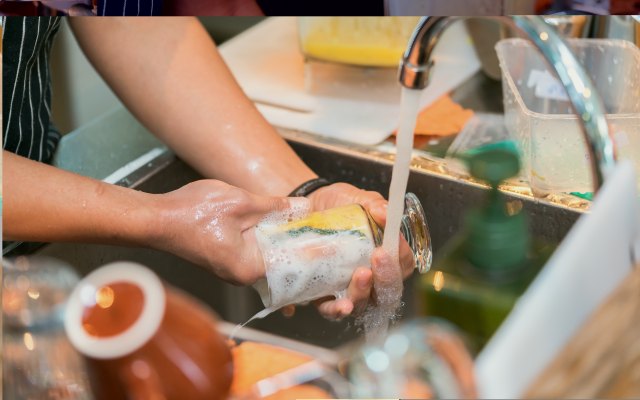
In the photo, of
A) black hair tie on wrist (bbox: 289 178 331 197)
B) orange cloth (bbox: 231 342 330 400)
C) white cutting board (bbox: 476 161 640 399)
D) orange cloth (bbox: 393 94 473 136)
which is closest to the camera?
white cutting board (bbox: 476 161 640 399)

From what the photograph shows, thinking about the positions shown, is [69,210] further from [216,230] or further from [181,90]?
[181,90]

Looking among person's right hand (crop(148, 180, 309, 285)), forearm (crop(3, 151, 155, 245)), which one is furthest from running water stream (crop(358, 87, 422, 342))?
forearm (crop(3, 151, 155, 245))

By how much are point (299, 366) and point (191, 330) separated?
138 mm

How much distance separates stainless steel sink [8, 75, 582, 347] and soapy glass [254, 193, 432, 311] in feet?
0.09

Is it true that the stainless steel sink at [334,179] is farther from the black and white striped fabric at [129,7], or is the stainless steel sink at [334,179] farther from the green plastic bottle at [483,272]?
the black and white striped fabric at [129,7]

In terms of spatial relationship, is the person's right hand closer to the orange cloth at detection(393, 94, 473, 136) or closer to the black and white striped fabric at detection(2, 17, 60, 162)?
the black and white striped fabric at detection(2, 17, 60, 162)

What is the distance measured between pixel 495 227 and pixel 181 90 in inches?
19.0

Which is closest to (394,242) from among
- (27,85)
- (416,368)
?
(416,368)

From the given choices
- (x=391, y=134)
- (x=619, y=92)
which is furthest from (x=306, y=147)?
(x=619, y=92)

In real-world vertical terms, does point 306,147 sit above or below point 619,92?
below

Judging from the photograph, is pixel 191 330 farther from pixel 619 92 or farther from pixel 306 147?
pixel 619 92

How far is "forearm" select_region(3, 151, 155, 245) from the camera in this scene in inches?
29.3

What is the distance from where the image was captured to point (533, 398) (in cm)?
44

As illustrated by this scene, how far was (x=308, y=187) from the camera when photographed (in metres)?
0.89
